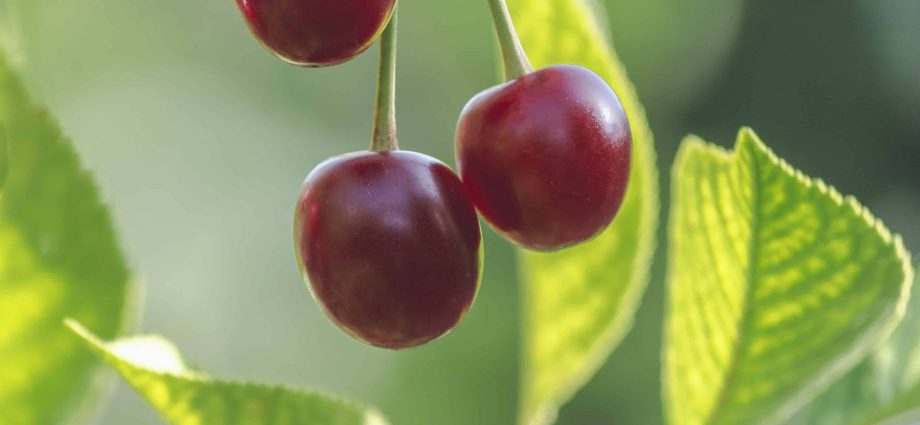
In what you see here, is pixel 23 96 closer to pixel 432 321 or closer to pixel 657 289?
pixel 432 321

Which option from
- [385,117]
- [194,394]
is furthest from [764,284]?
[194,394]

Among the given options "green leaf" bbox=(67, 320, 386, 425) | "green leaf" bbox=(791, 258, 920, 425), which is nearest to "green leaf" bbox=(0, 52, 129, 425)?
"green leaf" bbox=(67, 320, 386, 425)

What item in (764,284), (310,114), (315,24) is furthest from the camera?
(310,114)

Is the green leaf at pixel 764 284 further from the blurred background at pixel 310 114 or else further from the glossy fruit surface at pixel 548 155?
the blurred background at pixel 310 114

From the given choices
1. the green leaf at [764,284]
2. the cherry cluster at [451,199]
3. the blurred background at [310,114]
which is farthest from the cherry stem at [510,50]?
the blurred background at [310,114]

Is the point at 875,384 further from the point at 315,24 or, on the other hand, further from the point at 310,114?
the point at 310,114

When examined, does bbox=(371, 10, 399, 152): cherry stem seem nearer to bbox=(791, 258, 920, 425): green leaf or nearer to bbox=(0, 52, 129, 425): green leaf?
bbox=(0, 52, 129, 425): green leaf
